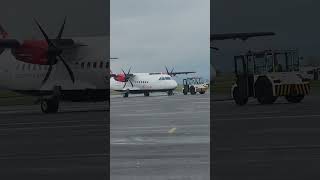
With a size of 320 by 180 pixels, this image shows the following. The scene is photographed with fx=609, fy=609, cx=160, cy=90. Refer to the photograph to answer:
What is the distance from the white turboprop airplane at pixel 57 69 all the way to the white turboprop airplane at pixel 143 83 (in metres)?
25.5

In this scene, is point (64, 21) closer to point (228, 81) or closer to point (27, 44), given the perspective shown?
point (27, 44)

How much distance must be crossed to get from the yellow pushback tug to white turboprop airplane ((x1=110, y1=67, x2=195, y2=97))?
28.3m

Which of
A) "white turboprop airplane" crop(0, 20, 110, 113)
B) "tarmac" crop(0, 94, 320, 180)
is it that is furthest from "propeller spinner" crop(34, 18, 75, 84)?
"tarmac" crop(0, 94, 320, 180)

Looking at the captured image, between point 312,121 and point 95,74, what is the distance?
1180 centimetres

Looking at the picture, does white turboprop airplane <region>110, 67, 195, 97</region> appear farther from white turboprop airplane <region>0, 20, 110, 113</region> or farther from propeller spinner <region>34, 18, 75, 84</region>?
propeller spinner <region>34, 18, 75, 84</region>

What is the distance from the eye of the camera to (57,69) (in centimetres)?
2725

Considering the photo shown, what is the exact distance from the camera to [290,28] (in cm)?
2639

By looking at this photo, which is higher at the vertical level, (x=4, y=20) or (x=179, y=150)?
(x=4, y=20)

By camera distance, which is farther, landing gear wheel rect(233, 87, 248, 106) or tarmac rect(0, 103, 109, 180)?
landing gear wheel rect(233, 87, 248, 106)

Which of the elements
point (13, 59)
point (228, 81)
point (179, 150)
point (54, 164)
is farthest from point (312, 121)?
point (13, 59)

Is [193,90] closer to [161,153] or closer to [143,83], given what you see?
[143,83]

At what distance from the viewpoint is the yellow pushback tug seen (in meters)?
25.7

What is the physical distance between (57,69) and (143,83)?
29.8m

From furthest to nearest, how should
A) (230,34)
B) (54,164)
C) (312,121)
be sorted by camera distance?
1. (230,34)
2. (312,121)
3. (54,164)
